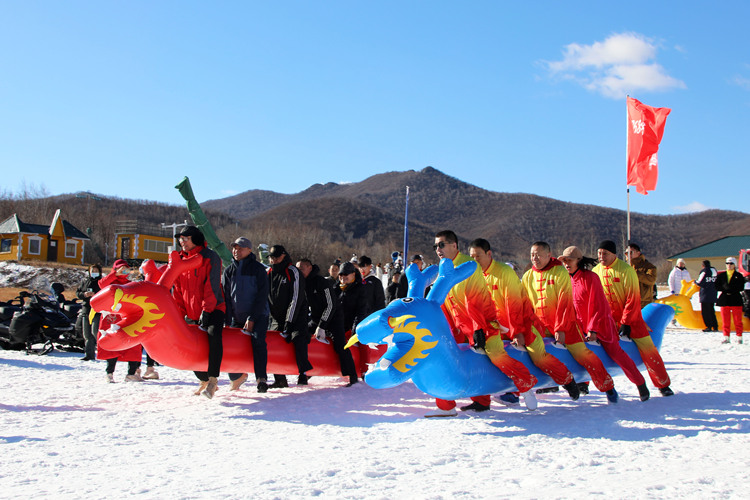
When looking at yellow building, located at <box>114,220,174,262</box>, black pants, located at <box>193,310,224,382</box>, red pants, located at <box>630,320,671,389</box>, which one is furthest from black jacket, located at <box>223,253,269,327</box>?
yellow building, located at <box>114,220,174,262</box>

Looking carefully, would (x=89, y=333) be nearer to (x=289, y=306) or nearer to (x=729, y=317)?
(x=289, y=306)

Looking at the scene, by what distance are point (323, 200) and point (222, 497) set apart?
128m

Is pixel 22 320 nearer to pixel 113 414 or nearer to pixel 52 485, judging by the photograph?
pixel 113 414

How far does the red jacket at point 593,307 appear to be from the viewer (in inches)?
251

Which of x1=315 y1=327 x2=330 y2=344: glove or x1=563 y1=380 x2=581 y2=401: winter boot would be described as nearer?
x1=563 y1=380 x2=581 y2=401: winter boot

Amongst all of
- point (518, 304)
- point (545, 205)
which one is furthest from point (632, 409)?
point (545, 205)

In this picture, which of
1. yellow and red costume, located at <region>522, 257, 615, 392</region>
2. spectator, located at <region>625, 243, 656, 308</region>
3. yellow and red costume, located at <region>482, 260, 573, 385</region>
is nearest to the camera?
yellow and red costume, located at <region>482, 260, 573, 385</region>

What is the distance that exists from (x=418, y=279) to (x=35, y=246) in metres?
45.2

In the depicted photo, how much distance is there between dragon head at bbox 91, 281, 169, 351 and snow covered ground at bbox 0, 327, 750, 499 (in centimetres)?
73

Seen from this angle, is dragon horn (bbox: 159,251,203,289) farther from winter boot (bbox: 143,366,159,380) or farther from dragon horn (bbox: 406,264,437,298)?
winter boot (bbox: 143,366,159,380)

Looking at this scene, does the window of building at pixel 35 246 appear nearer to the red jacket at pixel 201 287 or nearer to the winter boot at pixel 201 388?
the winter boot at pixel 201 388

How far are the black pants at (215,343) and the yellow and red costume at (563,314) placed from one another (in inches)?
128

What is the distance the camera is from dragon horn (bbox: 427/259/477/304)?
5312mm

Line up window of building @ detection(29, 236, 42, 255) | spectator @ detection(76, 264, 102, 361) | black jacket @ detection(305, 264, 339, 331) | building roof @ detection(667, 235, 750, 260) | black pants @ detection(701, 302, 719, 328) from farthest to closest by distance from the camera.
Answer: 1. building roof @ detection(667, 235, 750, 260)
2. window of building @ detection(29, 236, 42, 255)
3. black pants @ detection(701, 302, 719, 328)
4. spectator @ detection(76, 264, 102, 361)
5. black jacket @ detection(305, 264, 339, 331)
